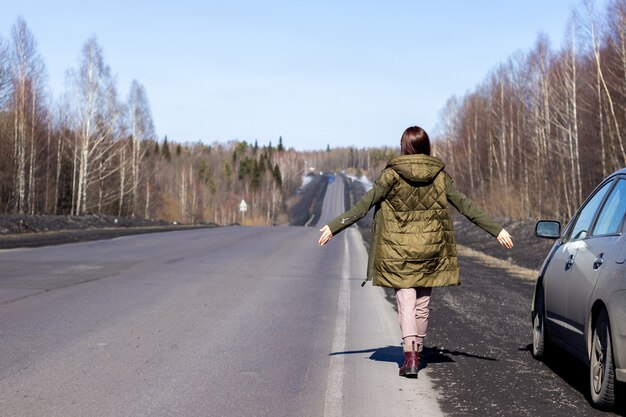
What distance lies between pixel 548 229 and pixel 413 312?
1536mm

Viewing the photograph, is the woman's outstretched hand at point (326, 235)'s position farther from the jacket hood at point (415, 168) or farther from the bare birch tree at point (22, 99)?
the bare birch tree at point (22, 99)

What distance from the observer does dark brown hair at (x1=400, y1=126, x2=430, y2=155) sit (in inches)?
265

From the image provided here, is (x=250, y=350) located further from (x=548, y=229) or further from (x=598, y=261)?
(x=598, y=261)

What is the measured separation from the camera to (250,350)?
7.57m

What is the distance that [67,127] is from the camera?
63.7 m

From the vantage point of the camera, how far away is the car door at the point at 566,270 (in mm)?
6398

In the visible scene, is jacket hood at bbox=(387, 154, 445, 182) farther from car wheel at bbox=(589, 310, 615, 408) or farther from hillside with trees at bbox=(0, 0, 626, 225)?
hillside with trees at bbox=(0, 0, 626, 225)

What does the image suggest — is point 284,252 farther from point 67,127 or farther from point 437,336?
point 67,127

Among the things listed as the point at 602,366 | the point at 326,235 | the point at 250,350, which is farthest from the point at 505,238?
the point at 250,350

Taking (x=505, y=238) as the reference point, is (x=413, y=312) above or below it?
below

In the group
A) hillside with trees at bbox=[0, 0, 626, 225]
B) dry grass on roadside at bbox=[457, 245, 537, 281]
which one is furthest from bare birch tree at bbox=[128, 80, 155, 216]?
dry grass on roadside at bbox=[457, 245, 537, 281]

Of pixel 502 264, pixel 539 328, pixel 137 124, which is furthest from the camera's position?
pixel 137 124

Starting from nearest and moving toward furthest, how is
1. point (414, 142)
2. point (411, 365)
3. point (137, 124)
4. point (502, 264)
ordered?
point (411, 365), point (414, 142), point (502, 264), point (137, 124)

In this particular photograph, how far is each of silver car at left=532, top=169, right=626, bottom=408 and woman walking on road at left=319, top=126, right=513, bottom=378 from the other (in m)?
0.64
